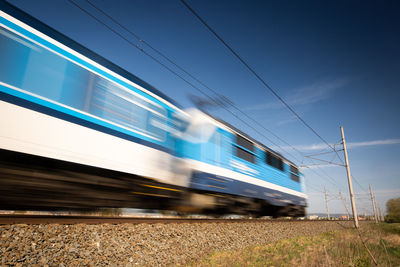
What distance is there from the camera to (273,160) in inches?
484

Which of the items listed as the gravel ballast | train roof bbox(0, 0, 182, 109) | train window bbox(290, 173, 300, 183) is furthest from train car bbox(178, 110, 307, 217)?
train roof bbox(0, 0, 182, 109)

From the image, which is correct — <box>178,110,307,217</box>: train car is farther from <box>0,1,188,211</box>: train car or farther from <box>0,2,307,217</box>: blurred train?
<box>0,1,188,211</box>: train car

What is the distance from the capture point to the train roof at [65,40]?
12.8 ft

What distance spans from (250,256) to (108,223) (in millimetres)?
3107

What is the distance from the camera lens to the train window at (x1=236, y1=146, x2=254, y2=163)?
9.30m

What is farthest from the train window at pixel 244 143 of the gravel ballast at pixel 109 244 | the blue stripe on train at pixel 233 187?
the gravel ballast at pixel 109 244

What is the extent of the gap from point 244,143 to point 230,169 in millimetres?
1865

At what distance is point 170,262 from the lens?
14.0ft

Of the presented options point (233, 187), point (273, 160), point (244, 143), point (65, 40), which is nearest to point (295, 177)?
point (273, 160)

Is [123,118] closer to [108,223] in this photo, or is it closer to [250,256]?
[108,223]

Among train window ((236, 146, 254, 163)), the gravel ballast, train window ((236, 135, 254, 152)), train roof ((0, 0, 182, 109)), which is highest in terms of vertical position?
train roof ((0, 0, 182, 109))

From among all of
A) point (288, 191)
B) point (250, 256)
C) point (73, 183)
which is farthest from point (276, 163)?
point (73, 183)

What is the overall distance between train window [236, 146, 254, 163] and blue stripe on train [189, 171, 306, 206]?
3.42ft

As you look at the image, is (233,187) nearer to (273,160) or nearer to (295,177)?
(273,160)
